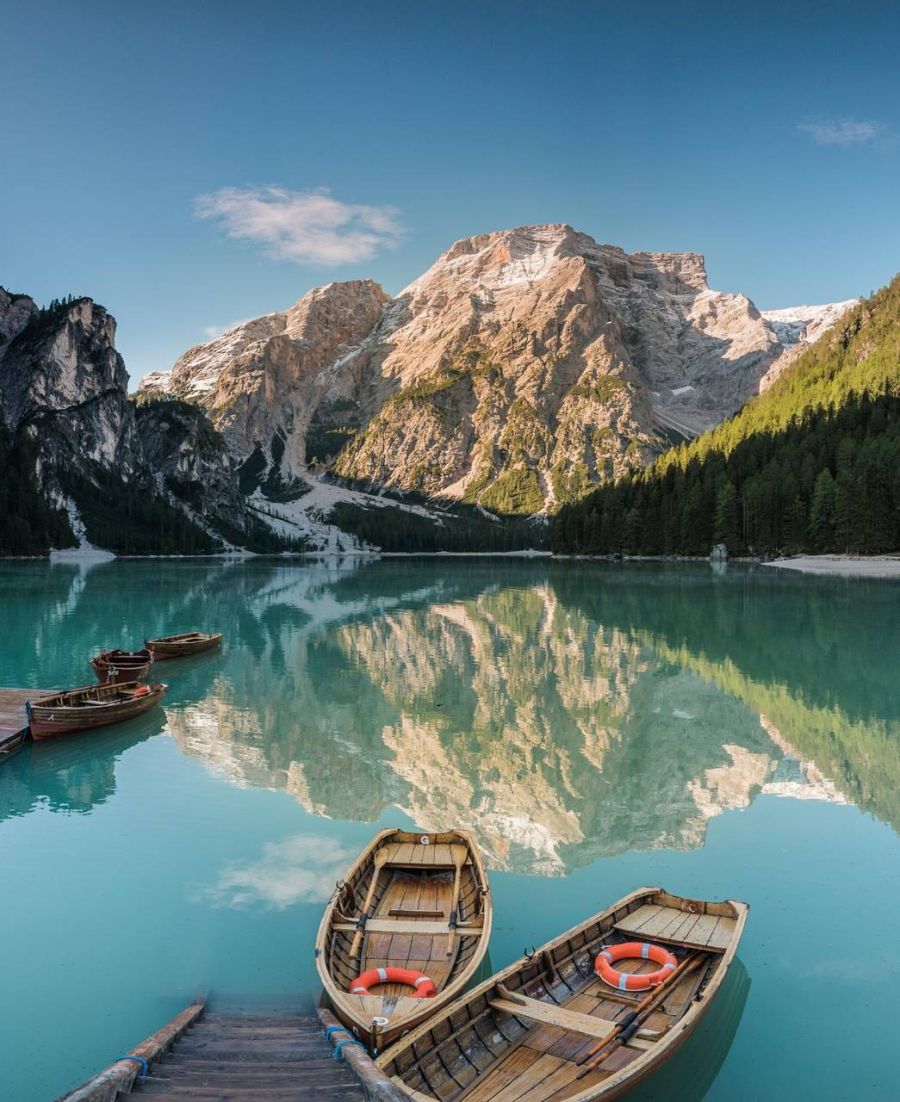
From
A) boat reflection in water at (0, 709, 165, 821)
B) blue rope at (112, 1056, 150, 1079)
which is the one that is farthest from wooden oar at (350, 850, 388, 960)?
boat reflection in water at (0, 709, 165, 821)

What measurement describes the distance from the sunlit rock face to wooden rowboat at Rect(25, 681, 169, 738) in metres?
1.57

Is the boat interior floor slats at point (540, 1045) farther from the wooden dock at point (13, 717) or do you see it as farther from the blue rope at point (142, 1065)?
the wooden dock at point (13, 717)

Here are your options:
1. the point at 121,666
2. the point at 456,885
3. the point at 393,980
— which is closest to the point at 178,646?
the point at 121,666

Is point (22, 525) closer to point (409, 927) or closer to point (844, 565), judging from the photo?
point (844, 565)

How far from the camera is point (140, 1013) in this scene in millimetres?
11023

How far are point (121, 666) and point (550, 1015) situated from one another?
30325mm

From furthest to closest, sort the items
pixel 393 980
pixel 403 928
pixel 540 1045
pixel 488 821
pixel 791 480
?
pixel 791 480 → pixel 488 821 → pixel 403 928 → pixel 393 980 → pixel 540 1045

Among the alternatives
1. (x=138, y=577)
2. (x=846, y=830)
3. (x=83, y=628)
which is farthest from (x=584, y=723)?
(x=138, y=577)

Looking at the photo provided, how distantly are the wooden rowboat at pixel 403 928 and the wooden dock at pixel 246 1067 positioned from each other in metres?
0.47

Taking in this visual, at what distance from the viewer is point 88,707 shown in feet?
86.8

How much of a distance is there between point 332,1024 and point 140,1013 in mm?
3331

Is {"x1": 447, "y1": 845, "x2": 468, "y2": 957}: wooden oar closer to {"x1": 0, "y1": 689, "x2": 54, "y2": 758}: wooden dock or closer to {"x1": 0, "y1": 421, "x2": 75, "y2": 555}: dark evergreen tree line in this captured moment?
{"x1": 0, "y1": 689, "x2": 54, "y2": 758}: wooden dock

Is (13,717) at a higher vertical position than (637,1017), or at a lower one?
higher

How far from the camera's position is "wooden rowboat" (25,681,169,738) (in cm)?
2534
